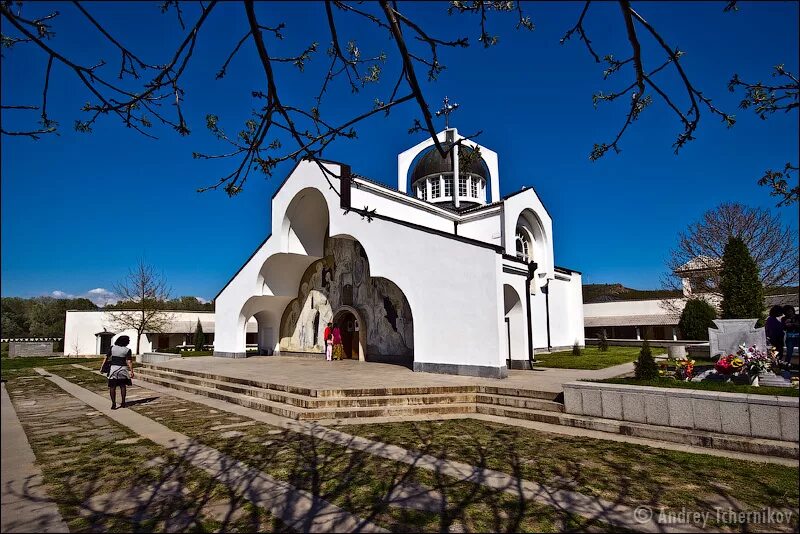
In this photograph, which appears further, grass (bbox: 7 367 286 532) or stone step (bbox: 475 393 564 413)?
stone step (bbox: 475 393 564 413)

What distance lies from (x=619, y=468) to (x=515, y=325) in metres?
9.60

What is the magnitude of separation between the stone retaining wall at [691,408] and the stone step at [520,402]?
341 millimetres

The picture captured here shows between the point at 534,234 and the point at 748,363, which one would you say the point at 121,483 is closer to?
the point at 748,363

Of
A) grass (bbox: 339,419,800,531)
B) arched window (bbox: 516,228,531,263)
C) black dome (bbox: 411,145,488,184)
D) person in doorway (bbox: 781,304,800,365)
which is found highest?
black dome (bbox: 411,145,488,184)

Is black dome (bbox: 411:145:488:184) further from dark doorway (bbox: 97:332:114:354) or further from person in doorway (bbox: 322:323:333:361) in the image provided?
dark doorway (bbox: 97:332:114:354)

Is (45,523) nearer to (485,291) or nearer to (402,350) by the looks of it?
(485,291)

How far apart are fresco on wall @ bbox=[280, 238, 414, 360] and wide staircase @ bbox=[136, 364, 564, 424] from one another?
275 inches

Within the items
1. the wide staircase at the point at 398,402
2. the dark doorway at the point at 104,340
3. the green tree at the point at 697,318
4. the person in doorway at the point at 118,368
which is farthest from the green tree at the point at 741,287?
the dark doorway at the point at 104,340

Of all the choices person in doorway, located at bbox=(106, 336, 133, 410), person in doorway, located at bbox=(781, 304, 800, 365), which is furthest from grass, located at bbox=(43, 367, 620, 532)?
person in doorway, located at bbox=(781, 304, 800, 365)

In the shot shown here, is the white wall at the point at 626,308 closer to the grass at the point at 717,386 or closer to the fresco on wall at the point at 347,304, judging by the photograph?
the fresco on wall at the point at 347,304

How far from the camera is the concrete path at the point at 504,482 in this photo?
14.4ft

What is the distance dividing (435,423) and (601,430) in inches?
118

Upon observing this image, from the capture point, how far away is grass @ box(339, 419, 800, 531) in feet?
16.0

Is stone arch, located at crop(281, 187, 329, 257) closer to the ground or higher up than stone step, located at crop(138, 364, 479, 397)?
higher up
